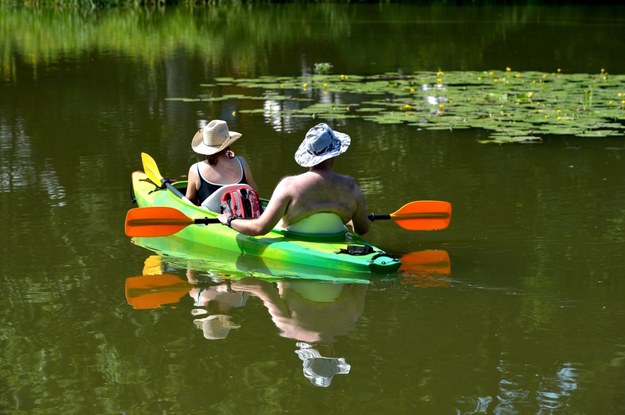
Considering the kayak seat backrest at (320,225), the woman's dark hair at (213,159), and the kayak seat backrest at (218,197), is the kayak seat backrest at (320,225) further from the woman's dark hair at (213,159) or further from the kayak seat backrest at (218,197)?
the woman's dark hair at (213,159)

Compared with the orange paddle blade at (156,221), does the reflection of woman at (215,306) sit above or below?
below

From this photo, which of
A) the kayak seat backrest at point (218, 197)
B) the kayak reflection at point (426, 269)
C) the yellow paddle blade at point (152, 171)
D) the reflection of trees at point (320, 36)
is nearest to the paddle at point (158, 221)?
the kayak seat backrest at point (218, 197)

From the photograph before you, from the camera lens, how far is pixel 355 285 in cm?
695

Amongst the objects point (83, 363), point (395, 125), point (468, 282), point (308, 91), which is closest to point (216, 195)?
point (468, 282)

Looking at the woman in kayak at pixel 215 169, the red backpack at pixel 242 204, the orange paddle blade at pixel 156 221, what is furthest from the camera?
the woman in kayak at pixel 215 169

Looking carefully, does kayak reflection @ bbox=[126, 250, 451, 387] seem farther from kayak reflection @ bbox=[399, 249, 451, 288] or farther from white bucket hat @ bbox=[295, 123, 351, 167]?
white bucket hat @ bbox=[295, 123, 351, 167]

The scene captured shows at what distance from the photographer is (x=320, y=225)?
7.41 m

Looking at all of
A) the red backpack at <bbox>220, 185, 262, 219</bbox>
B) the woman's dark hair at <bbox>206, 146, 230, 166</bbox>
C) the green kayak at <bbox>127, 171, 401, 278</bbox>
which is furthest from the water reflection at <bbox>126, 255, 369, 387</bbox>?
the woman's dark hair at <bbox>206, 146, 230, 166</bbox>

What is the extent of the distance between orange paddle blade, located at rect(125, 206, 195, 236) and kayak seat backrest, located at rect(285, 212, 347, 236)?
0.77 m

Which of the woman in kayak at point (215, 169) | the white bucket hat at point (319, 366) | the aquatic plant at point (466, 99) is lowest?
the aquatic plant at point (466, 99)

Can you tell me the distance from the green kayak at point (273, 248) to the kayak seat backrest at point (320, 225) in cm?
4

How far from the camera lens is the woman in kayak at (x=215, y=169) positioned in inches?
320

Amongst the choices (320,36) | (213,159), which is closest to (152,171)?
(213,159)

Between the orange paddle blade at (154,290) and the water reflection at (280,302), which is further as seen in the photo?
the orange paddle blade at (154,290)
